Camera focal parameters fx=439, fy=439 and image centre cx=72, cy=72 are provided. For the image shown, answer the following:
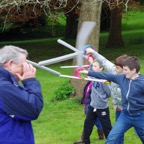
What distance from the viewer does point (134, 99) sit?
5.29 metres

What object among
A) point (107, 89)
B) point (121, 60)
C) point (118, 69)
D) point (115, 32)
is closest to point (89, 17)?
point (107, 89)

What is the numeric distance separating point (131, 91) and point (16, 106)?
2387 mm

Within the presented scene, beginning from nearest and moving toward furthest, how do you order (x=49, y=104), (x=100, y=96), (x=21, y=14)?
1. (x=100, y=96)
2. (x=49, y=104)
3. (x=21, y=14)

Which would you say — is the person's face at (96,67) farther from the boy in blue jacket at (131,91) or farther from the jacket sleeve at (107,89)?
the boy in blue jacket at (131,91)

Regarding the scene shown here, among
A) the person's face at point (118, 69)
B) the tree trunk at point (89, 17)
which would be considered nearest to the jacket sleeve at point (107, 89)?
the person's face at point (118, 69)

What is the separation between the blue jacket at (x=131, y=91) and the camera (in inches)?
207

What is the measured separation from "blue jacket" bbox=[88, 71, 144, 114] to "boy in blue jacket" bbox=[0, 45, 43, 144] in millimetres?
2046

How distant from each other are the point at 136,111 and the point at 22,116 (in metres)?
2.43

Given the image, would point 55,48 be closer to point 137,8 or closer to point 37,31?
point 137,8

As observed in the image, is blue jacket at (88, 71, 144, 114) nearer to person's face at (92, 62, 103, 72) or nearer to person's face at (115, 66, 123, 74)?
person's face at (115, 66, 123, 74)

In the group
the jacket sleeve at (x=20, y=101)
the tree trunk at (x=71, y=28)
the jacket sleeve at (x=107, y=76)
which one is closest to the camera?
the jacket sleeve at (x=20, y=101)

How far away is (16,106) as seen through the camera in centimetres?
317


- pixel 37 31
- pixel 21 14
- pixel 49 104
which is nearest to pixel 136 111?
pixel 49 104

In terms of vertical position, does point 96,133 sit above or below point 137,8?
below
